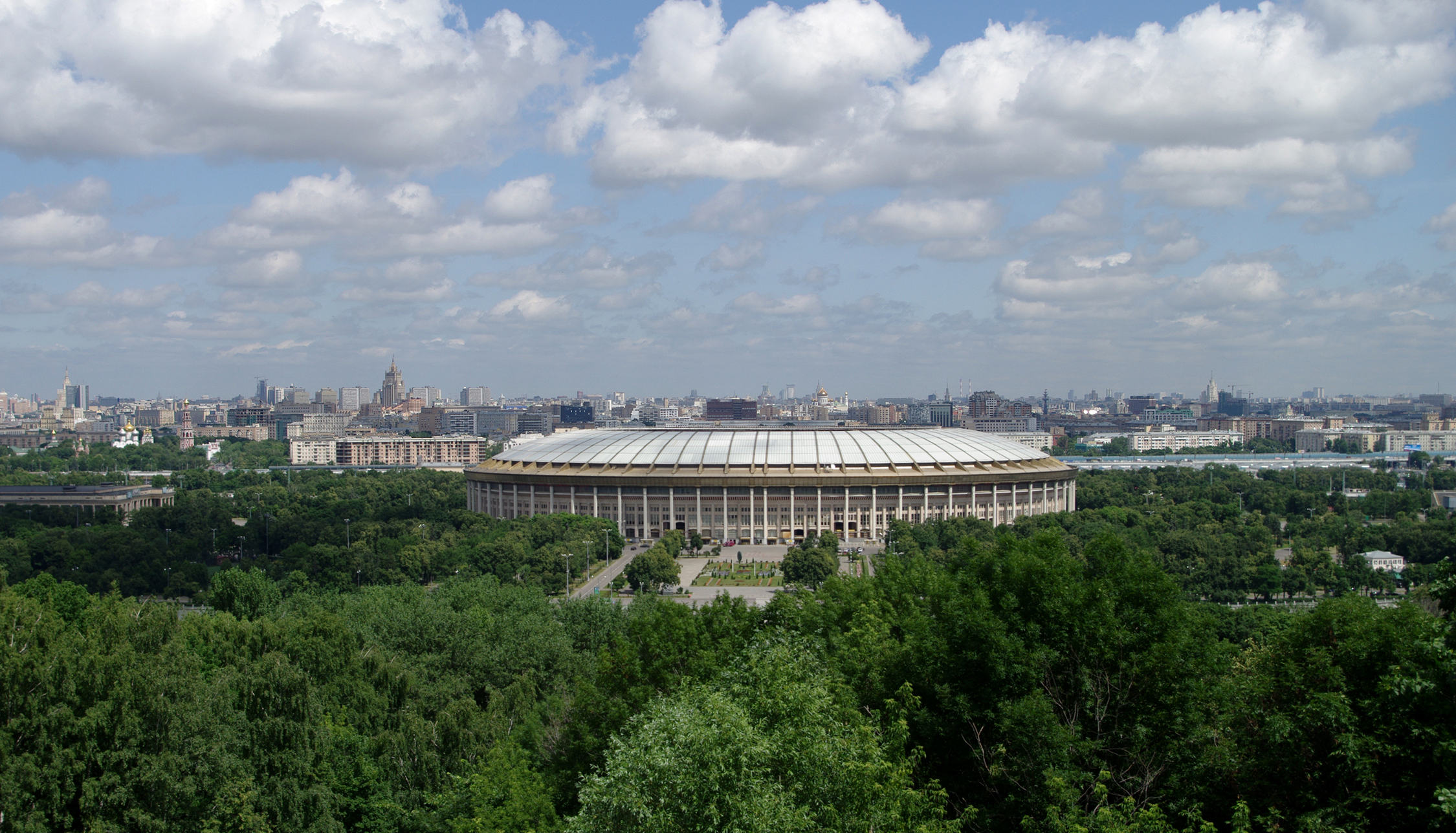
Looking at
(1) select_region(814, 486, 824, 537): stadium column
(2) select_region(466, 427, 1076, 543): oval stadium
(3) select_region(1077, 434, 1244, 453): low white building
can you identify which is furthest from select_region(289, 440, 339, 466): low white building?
(3) select_region(1077, 434, 1244, 453): low white building

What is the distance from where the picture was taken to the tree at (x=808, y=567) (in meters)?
54.2

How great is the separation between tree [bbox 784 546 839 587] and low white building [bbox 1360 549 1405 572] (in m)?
30.2

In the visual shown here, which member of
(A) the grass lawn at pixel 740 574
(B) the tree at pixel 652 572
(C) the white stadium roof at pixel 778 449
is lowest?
(A) the grass lawn at pixel 740 574

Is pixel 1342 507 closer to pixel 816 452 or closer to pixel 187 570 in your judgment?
pixel 816 452

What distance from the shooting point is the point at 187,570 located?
5544 cm

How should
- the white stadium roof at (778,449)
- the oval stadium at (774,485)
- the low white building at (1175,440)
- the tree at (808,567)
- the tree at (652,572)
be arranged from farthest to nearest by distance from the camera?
the low white building at (1175,440) < the white stadium roof at (778,449) < the oval stadium at (774,485) < the tree at (808,567) < the tree at (652,572)

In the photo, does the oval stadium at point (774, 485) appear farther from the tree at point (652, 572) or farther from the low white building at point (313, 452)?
the low white building at point (313, 452)

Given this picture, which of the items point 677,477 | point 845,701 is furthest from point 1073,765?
point 677,477

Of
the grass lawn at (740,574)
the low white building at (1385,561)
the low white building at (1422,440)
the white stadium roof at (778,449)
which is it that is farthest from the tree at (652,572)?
the low white building at (1422,440)

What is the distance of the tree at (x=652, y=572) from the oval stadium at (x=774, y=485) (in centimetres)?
2283

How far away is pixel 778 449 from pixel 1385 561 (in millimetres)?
39903

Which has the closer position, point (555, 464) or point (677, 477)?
point (677, 477)

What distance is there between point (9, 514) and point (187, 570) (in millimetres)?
35269

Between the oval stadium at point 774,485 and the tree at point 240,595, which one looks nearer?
the tree at point 240,595
